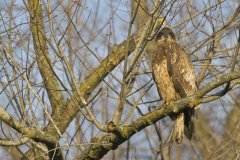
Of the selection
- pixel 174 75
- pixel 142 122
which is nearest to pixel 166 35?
pixel 174 75

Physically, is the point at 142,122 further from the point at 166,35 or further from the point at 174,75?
the point at 166,35

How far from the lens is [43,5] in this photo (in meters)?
6.02

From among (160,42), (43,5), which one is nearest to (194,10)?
(160,42)

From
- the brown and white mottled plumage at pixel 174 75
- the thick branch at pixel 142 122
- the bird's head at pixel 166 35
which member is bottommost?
the thick branch at pixel 142 122

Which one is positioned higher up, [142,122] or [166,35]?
[166,35]

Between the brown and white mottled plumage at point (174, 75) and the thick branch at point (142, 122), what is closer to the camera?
the thick branch at point (142, 122)

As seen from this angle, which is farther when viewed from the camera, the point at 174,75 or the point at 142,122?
the point at 174,75

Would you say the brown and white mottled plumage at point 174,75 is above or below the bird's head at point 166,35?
below

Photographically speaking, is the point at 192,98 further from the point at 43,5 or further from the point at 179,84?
the point at 43,5

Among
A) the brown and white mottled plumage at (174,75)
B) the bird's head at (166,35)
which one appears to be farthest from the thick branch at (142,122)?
the bird's head at (166,35)

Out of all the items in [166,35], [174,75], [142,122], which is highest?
[166,35]

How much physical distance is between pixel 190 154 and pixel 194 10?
4394 mm

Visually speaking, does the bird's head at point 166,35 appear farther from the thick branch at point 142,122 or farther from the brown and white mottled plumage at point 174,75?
the thick branch at point 142,122

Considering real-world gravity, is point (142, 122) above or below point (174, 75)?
below
